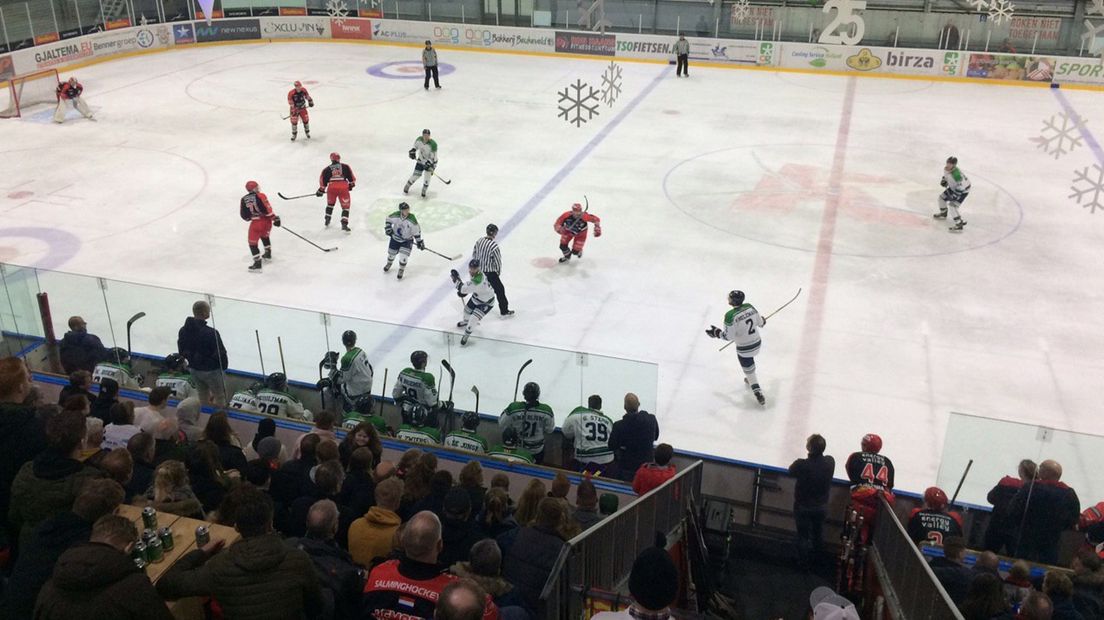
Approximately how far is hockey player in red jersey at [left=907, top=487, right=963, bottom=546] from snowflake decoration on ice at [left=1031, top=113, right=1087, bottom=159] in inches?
584

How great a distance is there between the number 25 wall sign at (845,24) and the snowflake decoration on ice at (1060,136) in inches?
247

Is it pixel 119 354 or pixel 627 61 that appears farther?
pixel 627 61

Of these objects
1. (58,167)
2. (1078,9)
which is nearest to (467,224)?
(58,167)

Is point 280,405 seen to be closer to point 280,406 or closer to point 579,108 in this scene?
point 280,406

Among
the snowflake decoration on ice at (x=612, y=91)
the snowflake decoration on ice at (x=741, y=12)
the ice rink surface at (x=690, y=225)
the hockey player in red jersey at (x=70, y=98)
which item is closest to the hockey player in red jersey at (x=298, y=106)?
the ice rink surface at (x=690, y=225)

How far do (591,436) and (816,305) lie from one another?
220 inches

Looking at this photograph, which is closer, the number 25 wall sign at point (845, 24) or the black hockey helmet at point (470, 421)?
the black hockey helmet at point (470, 421)

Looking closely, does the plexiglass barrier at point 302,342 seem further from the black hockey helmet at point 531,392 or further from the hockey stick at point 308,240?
the hockey stick at point 308,240

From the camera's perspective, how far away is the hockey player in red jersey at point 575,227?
13032 millimetres

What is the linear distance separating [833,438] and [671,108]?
47.1ft

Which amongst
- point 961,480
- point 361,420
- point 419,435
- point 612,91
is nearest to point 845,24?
point 612,91

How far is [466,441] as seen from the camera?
7.66m

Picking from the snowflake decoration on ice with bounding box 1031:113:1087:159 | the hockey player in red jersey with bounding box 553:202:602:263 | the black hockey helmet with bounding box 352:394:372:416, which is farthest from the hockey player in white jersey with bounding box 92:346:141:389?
the snowflake decoration on ice with bounding box 1031:113:1087:159

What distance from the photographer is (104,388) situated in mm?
6578
